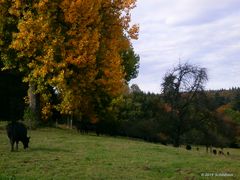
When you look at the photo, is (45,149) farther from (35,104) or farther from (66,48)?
(35,104)

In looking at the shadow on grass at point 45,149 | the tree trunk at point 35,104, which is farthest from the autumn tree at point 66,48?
the shadow on grass at point 45,149

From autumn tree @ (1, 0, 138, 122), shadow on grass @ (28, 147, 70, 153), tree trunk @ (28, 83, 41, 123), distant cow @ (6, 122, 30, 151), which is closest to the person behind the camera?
A: distant cow @ (6, 122, 30, 151)

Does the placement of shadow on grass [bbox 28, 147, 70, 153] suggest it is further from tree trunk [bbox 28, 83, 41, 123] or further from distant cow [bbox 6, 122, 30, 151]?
tree trunk [bbox 28, 83, 41, 123]

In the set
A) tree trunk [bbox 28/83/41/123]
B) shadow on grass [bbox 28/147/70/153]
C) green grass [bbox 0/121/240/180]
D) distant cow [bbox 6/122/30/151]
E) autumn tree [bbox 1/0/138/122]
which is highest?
autumn tree [bbox 1/0/138/122]

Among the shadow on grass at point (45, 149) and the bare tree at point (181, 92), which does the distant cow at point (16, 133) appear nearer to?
the shadow on grass at point (45, 149)

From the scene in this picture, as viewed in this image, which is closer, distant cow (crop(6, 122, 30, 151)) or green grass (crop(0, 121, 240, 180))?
green grass (crop(0, 121, 240, 180))

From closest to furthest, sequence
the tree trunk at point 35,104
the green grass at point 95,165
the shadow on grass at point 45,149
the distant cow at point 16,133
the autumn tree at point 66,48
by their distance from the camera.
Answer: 1. the green grass at point 95,165
2. the distant cow at point 16,133
3. the shadow on grass at point 45,149
4. the autumn tree at point 66,48
5. the tree trunk at point 35,104

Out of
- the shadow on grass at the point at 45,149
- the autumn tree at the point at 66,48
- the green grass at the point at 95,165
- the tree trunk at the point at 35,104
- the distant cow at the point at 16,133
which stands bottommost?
the green grass at the point at 95,165

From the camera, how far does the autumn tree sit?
30.7 meters

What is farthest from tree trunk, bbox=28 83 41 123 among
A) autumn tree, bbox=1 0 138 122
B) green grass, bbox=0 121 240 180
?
green grass, bbox=0 121 240 180

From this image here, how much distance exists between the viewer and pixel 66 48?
31547mm

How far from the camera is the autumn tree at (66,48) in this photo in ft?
101

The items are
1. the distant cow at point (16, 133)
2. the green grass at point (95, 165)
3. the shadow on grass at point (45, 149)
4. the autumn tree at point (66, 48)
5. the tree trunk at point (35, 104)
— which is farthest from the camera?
the tree trunk at point (35, 104)

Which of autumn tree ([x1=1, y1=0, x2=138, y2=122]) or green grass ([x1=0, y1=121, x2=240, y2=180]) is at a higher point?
autumn tree ([x1=1, y1=0, x2=138, y2=122])
